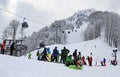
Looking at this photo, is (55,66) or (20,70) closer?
(20,70)

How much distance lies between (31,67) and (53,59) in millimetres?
7713

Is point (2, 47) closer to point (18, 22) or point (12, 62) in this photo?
point (12, 62)

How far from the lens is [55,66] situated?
75.2 ft

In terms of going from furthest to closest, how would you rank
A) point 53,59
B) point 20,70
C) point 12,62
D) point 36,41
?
1. point 36,41
2. point 53,59
3. point 12,62
4. point 20,70

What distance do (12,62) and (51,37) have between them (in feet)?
367

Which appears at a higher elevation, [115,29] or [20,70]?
[115,29]

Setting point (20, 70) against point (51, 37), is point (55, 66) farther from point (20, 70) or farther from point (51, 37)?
point (51, 37)

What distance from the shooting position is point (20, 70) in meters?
18.0

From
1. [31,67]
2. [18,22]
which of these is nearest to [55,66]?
[31,67]

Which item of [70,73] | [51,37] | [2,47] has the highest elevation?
[51,37]

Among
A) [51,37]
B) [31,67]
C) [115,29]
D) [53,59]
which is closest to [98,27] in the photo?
[115,29]

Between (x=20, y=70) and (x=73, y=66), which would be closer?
(x=20, y=70)

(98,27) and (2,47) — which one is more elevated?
(98,27)

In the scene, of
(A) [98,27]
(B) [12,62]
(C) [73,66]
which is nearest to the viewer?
(B) [12,62]
